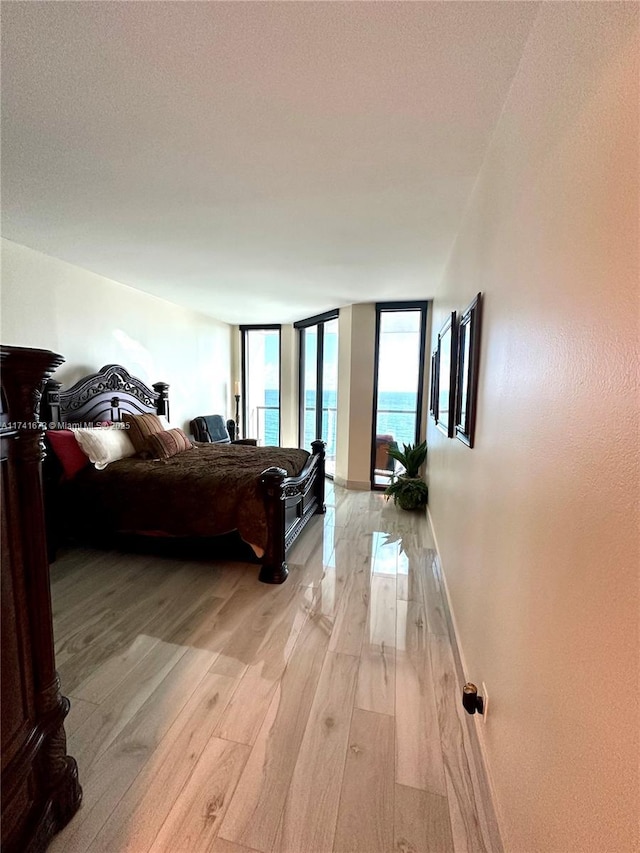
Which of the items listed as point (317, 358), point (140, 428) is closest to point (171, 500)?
point (140, 428)

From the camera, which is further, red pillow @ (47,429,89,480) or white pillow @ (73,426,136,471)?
white pillow @ (73,426,136,471)

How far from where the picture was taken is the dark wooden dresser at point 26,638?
0.99 metres

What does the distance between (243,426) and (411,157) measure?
546 cm

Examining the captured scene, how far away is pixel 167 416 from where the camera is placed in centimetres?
467

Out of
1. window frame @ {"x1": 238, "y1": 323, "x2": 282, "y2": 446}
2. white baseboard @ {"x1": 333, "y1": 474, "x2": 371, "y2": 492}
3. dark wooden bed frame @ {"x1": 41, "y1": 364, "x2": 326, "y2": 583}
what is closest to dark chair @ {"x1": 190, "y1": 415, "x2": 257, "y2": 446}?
dark wooden bed frame @ {"x1": 41, "y1": 364, "x2": 326, "y2": 583}

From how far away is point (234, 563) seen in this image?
299 cm

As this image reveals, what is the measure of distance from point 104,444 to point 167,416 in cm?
137

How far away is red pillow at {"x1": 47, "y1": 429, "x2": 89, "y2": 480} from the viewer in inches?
121

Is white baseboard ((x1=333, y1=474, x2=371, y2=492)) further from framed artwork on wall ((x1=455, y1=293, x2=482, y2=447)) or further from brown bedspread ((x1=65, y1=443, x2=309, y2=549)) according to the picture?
framed artwork on wall ((x1=455, y1=293, x2=482, y2=447))

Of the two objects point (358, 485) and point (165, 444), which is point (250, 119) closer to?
point (165, 444)

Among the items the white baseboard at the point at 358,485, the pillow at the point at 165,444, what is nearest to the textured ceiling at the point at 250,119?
the pillow at the point at 165,444

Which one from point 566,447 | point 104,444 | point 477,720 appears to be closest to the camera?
point 566,447

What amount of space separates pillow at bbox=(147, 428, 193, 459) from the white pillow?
21 cm

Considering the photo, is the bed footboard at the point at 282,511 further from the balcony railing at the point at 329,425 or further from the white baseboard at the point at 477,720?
the balcony railing at the point at 329,425
